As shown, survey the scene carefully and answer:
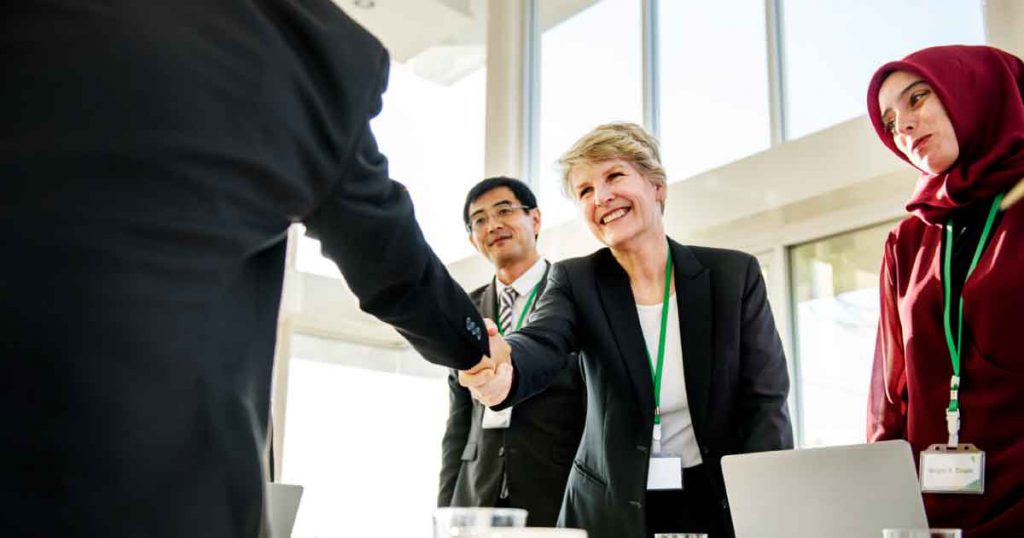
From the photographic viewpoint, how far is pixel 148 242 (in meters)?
0.81

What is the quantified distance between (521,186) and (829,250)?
3.72 feet

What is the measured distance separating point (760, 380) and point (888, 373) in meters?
0.30

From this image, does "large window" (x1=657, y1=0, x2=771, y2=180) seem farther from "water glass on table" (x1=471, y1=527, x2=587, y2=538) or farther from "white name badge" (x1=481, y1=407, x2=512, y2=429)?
"water glass on table" (x1=471, y1=527, x2=587, y2=538)

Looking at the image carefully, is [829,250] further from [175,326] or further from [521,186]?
[175,326]

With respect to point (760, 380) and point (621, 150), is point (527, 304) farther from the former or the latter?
point (760, 380)

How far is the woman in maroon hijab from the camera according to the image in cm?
188

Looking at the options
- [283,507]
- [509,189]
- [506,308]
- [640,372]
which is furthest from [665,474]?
[509,189]

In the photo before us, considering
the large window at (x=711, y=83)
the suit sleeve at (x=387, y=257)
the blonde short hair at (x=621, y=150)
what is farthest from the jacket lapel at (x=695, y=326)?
the large window at (x=711, y=83)

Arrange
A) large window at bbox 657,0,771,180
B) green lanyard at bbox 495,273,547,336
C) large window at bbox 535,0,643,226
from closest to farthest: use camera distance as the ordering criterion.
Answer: green lanyard at bbox 495,273,547,336, large window at bbox 657,0,771,180, large window at bbox 535,0,643,226

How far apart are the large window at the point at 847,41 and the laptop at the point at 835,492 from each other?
225 centimetres

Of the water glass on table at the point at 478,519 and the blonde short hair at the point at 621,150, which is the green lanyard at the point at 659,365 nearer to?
the blonde short hair at the point at 621,150

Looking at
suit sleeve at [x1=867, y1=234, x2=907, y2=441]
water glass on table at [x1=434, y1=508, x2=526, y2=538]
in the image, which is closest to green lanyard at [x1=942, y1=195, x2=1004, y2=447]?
suit sleeve at [x1=867, y1=234, x2=907, y2=441]

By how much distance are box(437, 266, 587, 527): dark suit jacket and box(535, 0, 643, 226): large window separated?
1.68 m

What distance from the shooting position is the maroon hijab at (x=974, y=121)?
2.06 metres
